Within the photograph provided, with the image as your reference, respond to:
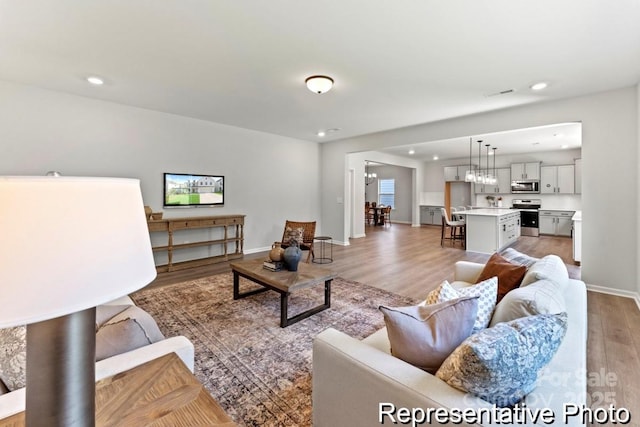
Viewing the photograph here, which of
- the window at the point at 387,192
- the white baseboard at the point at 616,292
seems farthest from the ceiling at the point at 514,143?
the window at the point at 387,192

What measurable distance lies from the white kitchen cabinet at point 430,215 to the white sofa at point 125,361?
11403 millimetres

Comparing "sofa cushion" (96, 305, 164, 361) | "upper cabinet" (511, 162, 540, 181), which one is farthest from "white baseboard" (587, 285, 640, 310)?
"upper cabinet" (511, 162, 540, 181)

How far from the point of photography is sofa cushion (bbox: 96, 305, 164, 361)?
49.9 inches

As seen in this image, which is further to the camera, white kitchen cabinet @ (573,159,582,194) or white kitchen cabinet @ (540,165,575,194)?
white kitchen cabinet @ (540,165,575,194)

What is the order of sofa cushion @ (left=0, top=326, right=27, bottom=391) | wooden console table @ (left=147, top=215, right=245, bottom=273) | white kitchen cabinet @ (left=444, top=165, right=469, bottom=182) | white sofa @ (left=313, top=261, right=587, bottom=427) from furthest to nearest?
white kitchen cabinet @ (left=444, top=165, right=469, bottom=182), wooden console table @ (left=147, top=215, right=245, bottom=273), sofa cushion @ (left=0, top=326, right=27, bottom=391), white sofa @ (left=313, top=261, right=587, bottom=427)

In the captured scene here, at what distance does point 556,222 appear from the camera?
849 cm

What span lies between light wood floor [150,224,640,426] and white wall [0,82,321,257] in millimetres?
1273

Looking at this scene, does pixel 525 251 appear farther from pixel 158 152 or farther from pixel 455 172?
pixel 158 152

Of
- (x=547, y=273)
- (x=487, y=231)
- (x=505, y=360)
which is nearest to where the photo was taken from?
(x=505, y=360)

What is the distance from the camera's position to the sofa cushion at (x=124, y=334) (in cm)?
127

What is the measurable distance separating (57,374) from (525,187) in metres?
11.0

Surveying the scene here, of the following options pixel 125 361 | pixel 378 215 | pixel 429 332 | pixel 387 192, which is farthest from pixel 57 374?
pixel 387 192

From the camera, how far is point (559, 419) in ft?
3.10

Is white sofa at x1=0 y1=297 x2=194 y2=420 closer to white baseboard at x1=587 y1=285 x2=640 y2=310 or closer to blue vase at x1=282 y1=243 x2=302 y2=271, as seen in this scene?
blue vase at x1=282 y1=243 x2=302 y2=271
